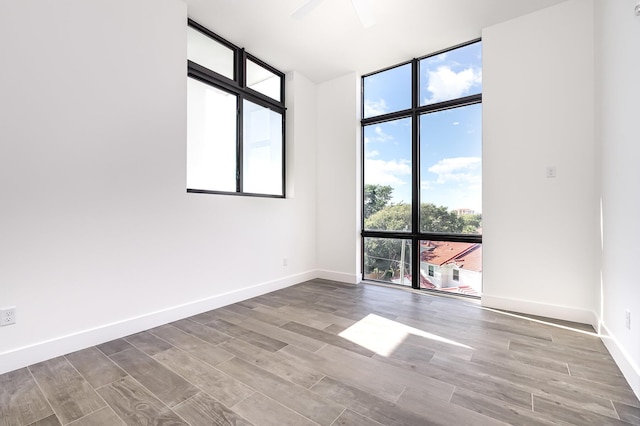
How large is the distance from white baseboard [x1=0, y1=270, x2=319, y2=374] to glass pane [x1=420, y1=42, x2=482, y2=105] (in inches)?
129

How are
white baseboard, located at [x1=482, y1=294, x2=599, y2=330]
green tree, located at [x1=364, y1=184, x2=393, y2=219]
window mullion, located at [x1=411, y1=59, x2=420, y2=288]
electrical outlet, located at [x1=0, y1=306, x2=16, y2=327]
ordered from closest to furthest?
electrical outlet, located at [x1=0, y1=306, x2=16, y2=327] → white baseboard, located at [x1=482, y1=294, x2=599, y2=330] → window mullion, located at [x1=411, y1=59, x2=420, y2=288] → green tree, located at [x1=364, y1=184, x2=393, y2=219]

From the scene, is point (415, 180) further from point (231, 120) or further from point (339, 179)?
point (231, 120)

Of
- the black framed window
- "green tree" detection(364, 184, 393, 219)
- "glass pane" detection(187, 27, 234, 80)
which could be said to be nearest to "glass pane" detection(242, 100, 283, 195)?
the black framed window

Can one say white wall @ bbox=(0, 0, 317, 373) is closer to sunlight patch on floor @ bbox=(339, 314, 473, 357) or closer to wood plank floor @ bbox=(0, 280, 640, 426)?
wood plank floor @ bbox=(0, 280, 640, 426)

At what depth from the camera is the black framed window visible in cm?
313

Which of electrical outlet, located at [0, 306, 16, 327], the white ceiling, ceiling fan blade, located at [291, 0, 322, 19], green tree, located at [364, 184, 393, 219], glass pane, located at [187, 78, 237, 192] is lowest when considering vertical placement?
electrical outlet, located at [0, 306, 16, 327]

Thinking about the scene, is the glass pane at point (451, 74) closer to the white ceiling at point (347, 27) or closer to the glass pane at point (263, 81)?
the white ceiling at point (347, 27)

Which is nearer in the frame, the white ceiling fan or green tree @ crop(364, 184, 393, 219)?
the white ceiling fan

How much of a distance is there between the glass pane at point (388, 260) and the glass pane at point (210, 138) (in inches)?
82.8

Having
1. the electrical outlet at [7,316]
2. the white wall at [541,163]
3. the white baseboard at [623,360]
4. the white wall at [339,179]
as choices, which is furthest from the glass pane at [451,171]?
the electrical outlet at [7,316]

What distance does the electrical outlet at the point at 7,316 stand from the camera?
1.87 metres

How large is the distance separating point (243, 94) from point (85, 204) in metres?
2.13

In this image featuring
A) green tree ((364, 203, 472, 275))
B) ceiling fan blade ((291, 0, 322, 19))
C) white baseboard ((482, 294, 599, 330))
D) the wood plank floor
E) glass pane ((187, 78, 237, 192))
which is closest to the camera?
the wood plank floor

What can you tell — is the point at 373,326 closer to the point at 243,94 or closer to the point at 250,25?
the point at 243,94
